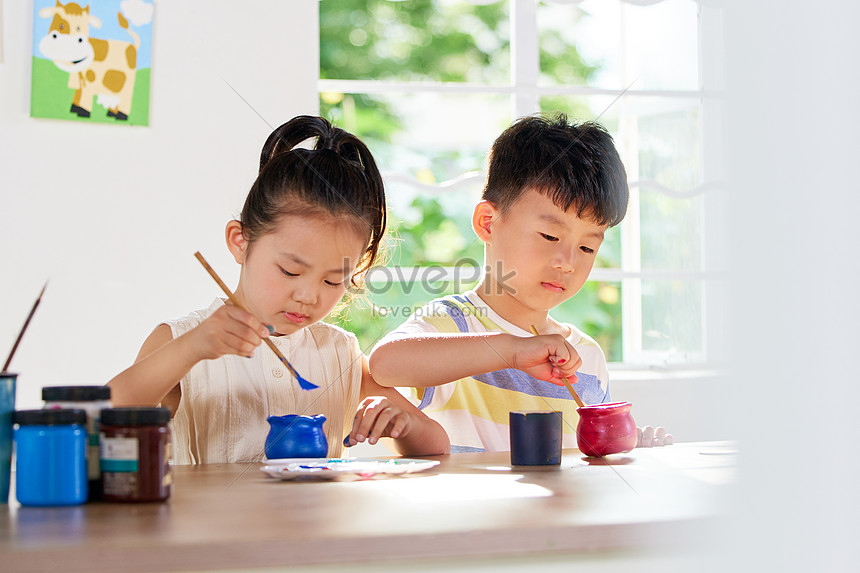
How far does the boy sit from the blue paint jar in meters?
0.61

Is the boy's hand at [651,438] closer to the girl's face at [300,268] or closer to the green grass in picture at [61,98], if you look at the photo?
the girl's face at [300,268]

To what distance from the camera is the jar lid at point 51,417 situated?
2.41 ft

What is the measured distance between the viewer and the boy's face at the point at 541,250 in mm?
1435

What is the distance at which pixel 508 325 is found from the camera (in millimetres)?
1496

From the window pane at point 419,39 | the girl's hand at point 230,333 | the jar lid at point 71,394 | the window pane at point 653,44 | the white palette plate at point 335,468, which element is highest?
the window pane at point 419,39

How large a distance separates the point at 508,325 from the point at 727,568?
3.11 feet

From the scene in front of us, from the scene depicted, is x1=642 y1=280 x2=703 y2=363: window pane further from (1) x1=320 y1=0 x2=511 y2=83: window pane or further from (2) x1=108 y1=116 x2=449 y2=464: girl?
(1) x1=320 y1=0 x2=511 y2=83: window pane

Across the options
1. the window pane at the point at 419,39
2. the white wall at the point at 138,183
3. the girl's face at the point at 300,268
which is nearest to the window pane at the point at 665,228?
the white wall at the point at 138,183

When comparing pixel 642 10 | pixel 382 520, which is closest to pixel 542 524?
pixel 382 520

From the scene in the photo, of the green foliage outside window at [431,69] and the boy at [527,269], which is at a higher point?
the green foliage outside window at [431,69]

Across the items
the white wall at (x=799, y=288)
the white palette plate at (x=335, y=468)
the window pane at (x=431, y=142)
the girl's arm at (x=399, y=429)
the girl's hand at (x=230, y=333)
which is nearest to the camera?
the white wall at (x=799, y=288)

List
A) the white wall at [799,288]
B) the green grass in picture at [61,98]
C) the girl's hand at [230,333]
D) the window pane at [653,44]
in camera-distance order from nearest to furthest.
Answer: the white wall at [799,288] → the girl's hand at [230,333] → the green grass in picture at [61,98] → the window pane at [653,44]

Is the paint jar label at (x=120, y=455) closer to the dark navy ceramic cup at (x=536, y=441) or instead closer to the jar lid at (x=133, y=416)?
the jar lid at (x=133, y=416)

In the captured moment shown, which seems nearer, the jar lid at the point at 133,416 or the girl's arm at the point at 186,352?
the jar lid at the point at 133,416
